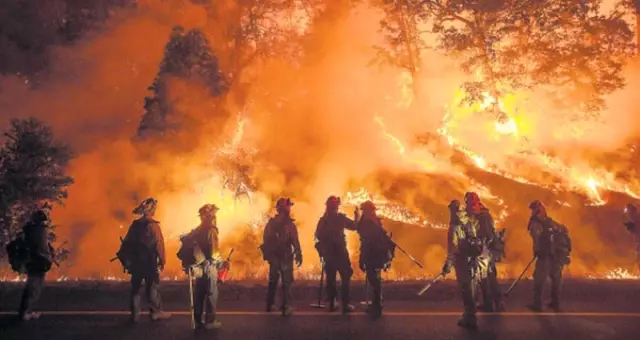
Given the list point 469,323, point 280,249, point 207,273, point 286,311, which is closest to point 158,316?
point 207,273

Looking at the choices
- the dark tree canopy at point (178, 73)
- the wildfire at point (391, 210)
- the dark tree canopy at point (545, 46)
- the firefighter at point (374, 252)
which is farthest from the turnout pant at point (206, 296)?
the dark tree canopy at point (545, 46)

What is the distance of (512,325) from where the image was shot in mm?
8367

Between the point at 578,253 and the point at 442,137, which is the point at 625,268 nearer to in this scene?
the point at 578,253

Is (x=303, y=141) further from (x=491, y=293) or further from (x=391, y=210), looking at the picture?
(x=491, y=293)

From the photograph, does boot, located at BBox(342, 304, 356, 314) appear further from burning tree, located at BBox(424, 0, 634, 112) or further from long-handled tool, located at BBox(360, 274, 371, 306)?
burning tree, located at BBox(424, 0, 634, 112)

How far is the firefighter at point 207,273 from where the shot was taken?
833cm

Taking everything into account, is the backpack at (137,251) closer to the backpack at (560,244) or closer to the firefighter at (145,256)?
the firefighter at (145,256)

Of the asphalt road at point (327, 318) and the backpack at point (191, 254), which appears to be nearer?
the asphalt road at point (327, 318)

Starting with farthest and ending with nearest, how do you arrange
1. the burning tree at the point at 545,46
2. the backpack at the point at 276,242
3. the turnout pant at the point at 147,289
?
the burning tree at the point at 545,46 → the backpack at the point at 276,242 → the turnout pant at the point at 147,289

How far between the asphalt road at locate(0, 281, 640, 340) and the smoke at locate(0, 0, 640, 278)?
4367mm

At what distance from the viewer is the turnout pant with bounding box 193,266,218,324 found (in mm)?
8328

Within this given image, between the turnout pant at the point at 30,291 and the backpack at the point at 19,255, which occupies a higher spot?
the backpack at the point at 19,255

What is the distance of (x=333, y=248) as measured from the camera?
32.2ft

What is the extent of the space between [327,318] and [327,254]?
1.27 meters
